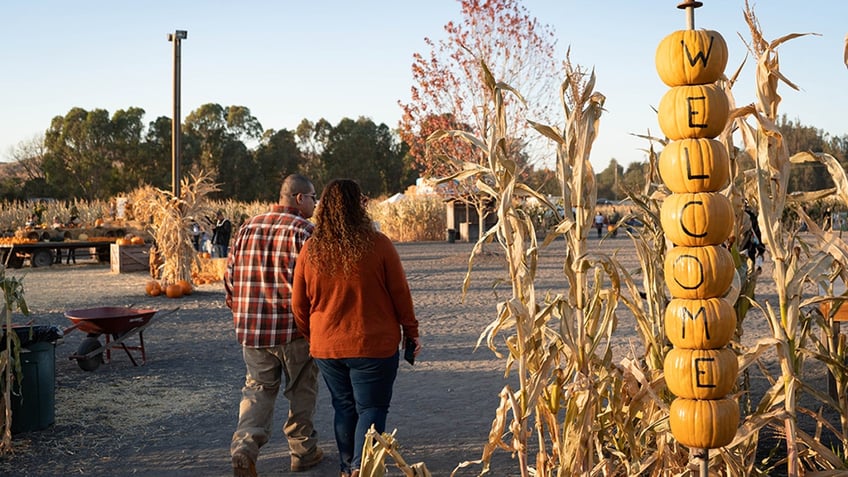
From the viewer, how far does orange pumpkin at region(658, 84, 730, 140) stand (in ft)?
8.61

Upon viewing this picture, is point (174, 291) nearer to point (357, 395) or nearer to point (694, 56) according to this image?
point (357, 395)

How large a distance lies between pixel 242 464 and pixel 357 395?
33.5 inches

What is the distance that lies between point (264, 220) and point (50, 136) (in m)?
57.4

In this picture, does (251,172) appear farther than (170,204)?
Yes

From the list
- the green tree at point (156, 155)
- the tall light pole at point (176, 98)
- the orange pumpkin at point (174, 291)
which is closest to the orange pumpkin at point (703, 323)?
the orange pumpkin at point (174, 291)

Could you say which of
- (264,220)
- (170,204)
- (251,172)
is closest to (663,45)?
Result: (264,220)

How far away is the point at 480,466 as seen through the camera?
4914 mm

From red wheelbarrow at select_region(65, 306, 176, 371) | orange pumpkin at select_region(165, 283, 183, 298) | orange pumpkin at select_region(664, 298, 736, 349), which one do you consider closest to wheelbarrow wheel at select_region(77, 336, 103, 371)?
red wheelbarrow at select_region(65, 306, 176, 371)

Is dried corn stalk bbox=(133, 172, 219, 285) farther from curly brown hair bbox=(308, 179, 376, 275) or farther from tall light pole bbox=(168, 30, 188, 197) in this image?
curly brown hair bbox=(308, 179, 376, 275)

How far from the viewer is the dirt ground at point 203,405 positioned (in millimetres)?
5086

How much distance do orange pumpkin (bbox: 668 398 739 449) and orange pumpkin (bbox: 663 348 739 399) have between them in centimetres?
4

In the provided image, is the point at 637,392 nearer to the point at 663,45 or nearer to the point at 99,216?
the point at 663,45

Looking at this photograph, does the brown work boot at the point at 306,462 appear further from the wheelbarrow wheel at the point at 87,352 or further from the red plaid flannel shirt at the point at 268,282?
the wheelbarrow wheel at the point at 87,352

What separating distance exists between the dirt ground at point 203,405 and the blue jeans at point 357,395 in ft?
1.99
